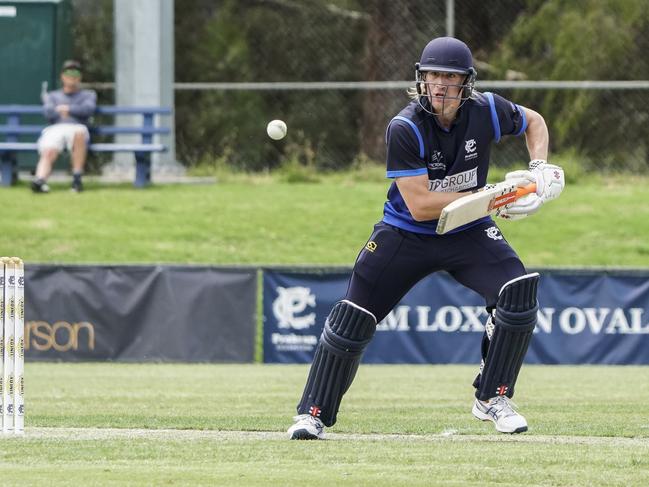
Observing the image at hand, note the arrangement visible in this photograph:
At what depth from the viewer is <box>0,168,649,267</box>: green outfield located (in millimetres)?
18766

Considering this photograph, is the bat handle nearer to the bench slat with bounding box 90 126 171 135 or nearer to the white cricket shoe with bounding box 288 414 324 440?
the white cricket shoe with bounding box 288 414 324 440

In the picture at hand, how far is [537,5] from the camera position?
22594 millimetres

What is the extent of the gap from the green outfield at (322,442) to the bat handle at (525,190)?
51.2 inches

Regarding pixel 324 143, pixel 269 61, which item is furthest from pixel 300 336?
pixel 269 61

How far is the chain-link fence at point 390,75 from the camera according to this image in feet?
69.9

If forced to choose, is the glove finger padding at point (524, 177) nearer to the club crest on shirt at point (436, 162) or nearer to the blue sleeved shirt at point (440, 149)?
the blue sleeved shirt at point (440, 149)

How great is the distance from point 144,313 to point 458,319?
360 cm

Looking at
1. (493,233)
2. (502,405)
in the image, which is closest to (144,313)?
(502,405)

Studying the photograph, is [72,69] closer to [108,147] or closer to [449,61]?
[108,147]

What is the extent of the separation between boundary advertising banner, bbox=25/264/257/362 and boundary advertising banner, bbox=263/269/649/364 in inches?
15.1

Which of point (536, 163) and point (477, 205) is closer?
point (477, 205)

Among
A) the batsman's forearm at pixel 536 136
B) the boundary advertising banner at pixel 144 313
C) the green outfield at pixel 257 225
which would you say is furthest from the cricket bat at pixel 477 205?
the green outfield at pixel 257 225

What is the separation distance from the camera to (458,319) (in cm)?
1572

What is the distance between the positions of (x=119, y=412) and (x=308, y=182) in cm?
1289
